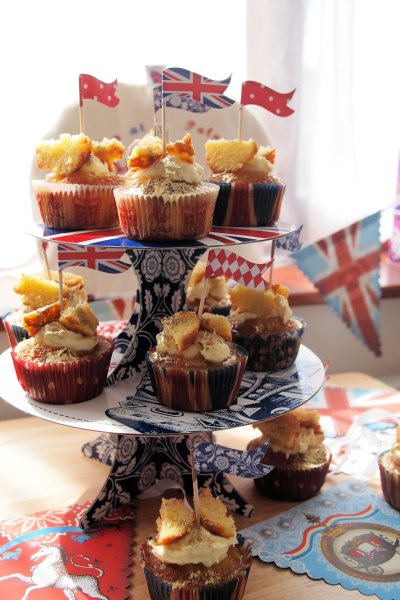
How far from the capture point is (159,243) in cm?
130

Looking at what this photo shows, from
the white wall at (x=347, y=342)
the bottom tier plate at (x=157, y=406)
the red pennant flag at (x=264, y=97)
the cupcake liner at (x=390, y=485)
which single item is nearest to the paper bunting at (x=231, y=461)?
the bottom tier plate at (x=157, y=406)

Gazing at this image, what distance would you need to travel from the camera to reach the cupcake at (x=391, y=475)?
1560 mm

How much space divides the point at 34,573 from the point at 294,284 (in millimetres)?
1427

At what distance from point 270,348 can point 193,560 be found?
50 cm

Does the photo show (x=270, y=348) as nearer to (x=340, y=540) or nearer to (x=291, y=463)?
(x=291, y=463)

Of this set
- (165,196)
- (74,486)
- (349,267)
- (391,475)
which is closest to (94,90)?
(165,196)

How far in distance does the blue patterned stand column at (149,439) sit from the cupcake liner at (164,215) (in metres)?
0.13

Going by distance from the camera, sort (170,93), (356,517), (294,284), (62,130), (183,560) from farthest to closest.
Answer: (294,284)
(62,130)
(356,517)
(170,93)
(183,560)

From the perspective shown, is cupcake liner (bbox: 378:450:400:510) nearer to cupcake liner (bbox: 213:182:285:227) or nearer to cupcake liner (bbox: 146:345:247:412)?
cupcake liner (bbox: 146:345:247:412)

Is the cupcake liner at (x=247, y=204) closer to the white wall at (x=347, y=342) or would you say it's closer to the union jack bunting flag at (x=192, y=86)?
the union jack bunting flag at (x=192, y=86)

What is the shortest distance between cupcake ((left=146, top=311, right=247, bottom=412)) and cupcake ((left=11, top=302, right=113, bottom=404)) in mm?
121

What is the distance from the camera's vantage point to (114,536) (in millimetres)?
1466

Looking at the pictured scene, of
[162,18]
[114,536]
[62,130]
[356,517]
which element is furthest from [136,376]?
[162,18]

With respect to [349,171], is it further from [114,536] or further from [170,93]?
[114,536]
